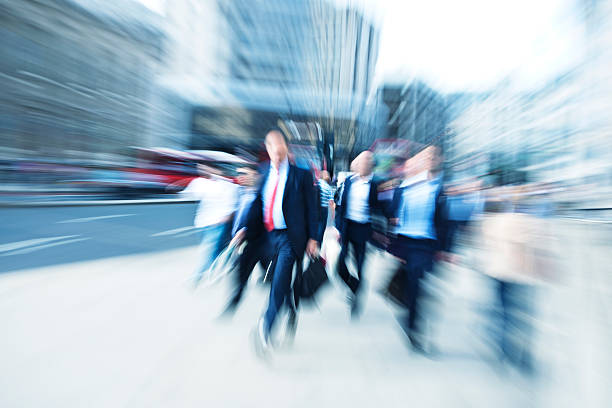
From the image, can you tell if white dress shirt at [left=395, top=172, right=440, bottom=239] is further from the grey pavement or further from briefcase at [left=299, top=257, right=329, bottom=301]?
the grey pavement

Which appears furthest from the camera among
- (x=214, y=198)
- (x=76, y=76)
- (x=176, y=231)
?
(x=76, y=76)

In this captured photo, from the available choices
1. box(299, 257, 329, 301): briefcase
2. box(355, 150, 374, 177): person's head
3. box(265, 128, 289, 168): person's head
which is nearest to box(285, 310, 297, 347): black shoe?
box(299, 257, 329, 301): briefcase

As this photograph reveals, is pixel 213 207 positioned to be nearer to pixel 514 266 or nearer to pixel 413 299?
pixel 413 299

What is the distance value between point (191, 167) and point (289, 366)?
1612 centimetres

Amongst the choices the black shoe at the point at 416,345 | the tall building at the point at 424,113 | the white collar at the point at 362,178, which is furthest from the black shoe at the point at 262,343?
the tall building at the point at 424,113

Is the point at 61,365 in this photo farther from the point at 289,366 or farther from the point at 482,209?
the point at 482,209

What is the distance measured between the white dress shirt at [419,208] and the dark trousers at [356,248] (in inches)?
24.8

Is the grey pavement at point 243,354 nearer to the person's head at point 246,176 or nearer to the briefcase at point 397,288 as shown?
the briefcase at point 397,288

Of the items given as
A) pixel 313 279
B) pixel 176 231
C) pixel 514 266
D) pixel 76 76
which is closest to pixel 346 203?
pixel 313 279

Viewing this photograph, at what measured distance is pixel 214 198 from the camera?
11.4ft

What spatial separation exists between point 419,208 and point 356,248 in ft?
2.99

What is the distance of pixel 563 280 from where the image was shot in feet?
7.39

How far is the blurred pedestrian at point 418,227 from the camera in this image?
253cm

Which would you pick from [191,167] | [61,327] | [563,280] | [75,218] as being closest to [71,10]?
[191,167]
